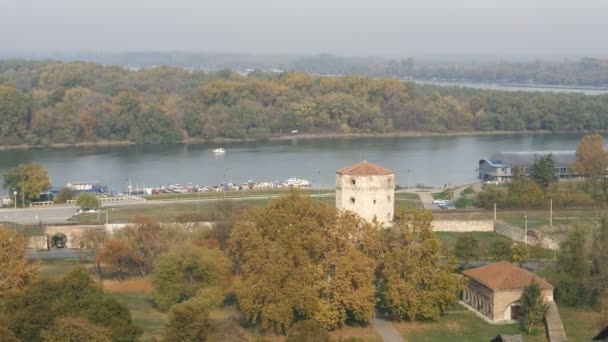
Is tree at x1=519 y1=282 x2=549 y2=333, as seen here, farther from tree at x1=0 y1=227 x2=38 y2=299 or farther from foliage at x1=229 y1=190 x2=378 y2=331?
tree at x1=0 y1=227 x2=38 y2=299

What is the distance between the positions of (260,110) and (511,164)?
18.4 m

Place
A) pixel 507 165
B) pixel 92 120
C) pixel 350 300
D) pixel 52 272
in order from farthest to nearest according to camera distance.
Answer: pixel 92 120 < pixel 507 165 < pixel 52 272 < pixel 350 300

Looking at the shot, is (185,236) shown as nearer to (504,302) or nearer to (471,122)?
(504,302)

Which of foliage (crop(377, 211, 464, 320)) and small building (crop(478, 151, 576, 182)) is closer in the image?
foliage (crop(377, 211, 464, 320))

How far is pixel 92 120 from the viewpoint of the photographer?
143 feet

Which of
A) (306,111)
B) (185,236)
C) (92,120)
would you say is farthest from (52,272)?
(306,111)

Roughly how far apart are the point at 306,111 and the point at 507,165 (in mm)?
18194

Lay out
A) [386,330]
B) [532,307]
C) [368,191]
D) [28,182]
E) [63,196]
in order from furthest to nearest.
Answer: [63,196] < [28,182] < [368,191] < [386,330] < [532,307]

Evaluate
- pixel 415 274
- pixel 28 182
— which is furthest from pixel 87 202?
pixel 415 274

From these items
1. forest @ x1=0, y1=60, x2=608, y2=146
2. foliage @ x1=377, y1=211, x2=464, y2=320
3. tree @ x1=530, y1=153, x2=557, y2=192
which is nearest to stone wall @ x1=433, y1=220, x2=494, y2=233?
tree @ x1=530, y1=153, x2=557, y2=192

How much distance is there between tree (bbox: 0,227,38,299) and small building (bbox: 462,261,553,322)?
600 centimetres

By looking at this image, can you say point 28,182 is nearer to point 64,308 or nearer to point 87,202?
point 87,202

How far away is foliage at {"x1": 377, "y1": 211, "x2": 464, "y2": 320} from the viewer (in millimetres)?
14383

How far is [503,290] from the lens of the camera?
14.5m
